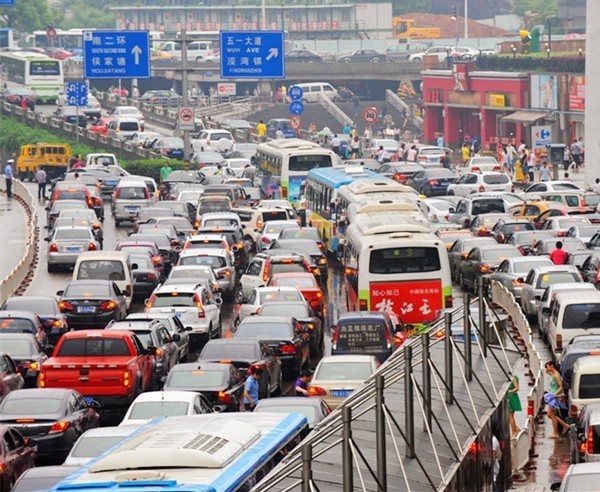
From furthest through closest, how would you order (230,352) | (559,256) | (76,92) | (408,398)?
(76,92) → (559,256) → (230,352) → (408,398)

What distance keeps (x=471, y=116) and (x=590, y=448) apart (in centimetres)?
7734

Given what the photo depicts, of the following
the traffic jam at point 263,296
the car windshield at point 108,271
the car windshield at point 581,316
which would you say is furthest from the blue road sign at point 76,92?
the car windshield at point 581,316

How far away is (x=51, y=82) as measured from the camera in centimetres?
11188

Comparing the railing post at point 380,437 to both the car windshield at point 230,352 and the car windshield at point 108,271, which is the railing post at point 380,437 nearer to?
the car windshield at point 230,352

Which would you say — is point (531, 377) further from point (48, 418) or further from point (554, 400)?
point (48, 418)

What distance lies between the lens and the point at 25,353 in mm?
30062

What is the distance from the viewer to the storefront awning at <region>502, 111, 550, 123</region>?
8431cm

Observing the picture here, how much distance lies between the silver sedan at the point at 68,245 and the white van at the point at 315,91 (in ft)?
238

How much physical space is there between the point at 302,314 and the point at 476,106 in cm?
6091

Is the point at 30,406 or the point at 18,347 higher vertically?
the point at 30,406

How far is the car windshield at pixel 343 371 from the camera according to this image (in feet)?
87.7

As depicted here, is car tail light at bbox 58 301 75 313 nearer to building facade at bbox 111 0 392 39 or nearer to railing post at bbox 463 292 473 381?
railing post at bbox 463 292 473 381

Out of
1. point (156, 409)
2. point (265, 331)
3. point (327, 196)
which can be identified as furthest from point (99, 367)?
point (327, 196)

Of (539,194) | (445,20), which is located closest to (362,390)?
(539,194)
